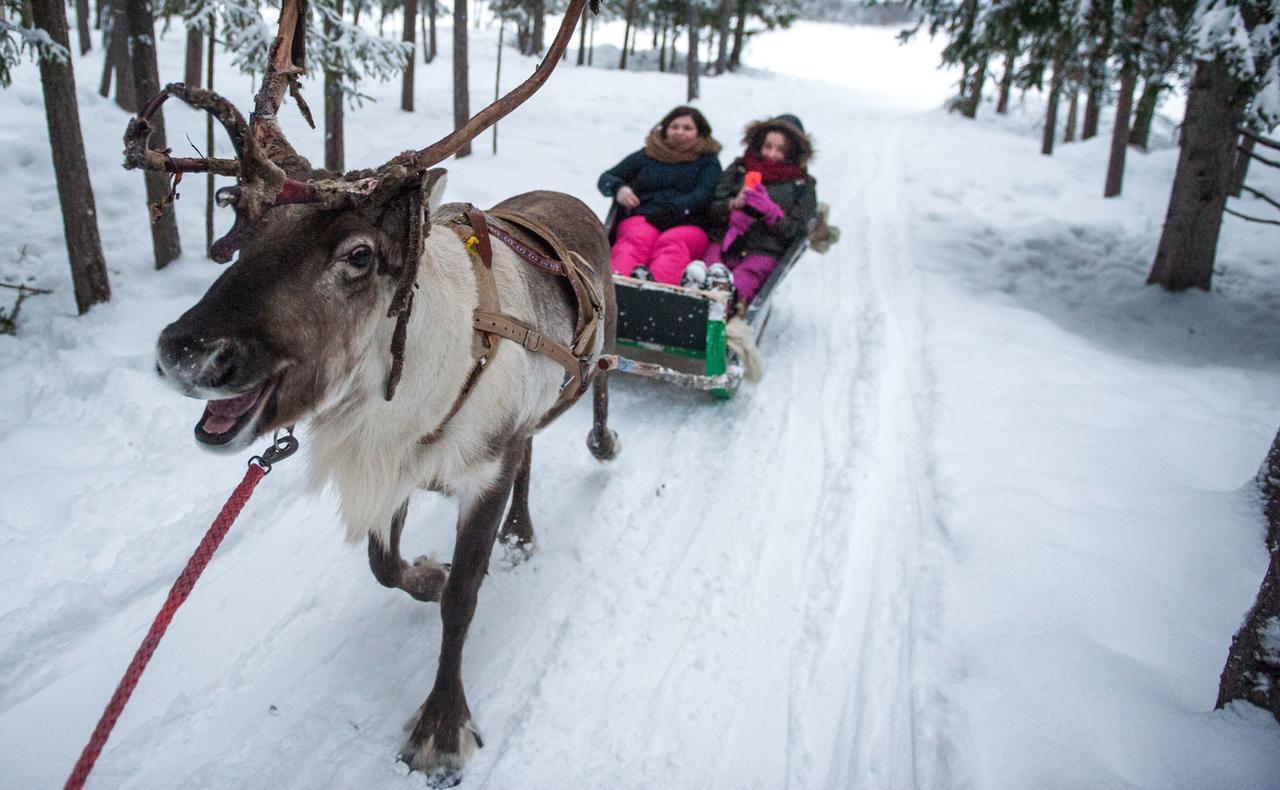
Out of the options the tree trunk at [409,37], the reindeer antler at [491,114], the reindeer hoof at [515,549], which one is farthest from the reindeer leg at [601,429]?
the tree trunk at [409,37]

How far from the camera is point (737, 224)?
5.66 m

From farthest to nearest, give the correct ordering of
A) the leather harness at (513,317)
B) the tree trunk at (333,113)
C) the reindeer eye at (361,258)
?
the tree trunk at (333,113) < the leather harness at (513,317) < the reindeer eye at (361,258)

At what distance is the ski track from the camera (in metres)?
2.33

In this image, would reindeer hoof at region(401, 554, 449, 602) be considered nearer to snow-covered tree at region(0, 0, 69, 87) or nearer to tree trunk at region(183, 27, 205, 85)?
snow-covered tree at region(0, 0, 69, 87)

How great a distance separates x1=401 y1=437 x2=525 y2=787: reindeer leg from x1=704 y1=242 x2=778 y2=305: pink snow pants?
10.3 feet

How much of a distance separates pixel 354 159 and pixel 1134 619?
397 inches

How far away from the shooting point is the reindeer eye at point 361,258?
1.71 metres

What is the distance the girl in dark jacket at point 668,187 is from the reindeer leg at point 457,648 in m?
3.27

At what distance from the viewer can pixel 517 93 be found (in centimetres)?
192

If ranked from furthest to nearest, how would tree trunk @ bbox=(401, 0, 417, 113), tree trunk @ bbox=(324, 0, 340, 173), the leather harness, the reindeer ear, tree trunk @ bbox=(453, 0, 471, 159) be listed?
tree trunk @ bbox=(401, 0, 417, 113)
tree trunk @ bbox=(453, 0, 471, 159)
tree trunk @ bbox=(324, 0, 340, 173)
the leather harness
the reindeer ear

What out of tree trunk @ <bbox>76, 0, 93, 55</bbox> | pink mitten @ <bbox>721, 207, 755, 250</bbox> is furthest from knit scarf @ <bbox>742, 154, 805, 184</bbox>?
tree trunk @ <bbox>76, 0, 93, 55</bbox>

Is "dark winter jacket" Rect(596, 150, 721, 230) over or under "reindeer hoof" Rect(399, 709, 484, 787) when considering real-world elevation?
over

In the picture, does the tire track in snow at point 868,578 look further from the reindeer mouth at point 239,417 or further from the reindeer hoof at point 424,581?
the reindeer mouth at point 239,417

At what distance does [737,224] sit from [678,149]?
2.64 feet
